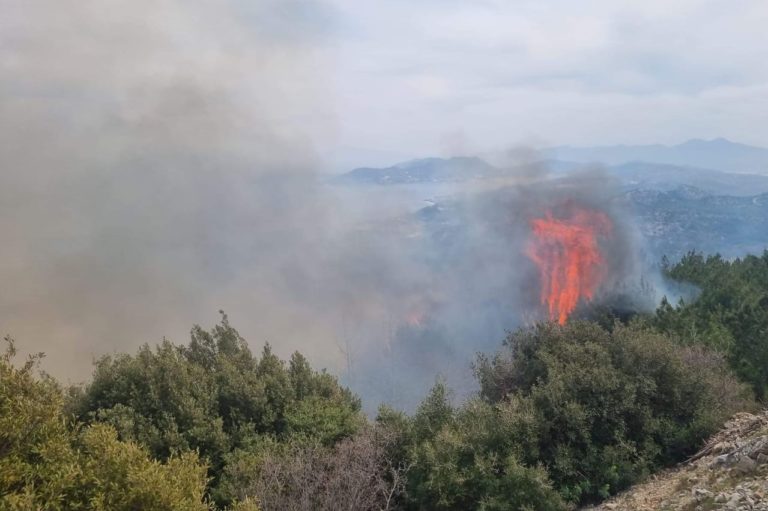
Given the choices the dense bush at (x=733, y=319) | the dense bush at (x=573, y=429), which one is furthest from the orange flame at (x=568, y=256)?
the dense bush at (x=573, y=429)

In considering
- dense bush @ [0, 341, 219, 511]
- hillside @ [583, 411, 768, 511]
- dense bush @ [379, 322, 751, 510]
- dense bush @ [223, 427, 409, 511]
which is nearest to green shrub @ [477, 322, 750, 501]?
dense bush @ [379, 322, 751, 510]

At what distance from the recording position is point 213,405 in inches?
865

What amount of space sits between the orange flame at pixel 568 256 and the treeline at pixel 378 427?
2808 cm

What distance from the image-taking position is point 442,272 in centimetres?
8475

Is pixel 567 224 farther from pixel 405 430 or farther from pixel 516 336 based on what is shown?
pixel 405 430

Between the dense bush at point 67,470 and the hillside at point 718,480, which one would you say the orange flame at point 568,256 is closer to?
the hillside at point 718,480

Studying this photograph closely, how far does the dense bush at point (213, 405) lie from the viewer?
781 inches

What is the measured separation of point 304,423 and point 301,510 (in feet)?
20.6

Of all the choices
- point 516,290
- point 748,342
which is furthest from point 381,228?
point 748,342

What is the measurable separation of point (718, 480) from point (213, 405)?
18047 millimetres

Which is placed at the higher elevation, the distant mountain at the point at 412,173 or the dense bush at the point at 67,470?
the distant mountain at the point at 412,173

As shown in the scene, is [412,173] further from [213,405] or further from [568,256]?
[213,405]

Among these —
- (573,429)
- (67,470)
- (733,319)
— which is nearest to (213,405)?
(67,470)

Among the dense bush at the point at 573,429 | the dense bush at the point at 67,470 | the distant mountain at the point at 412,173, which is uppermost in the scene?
the distant mountain at the point at 412,173
